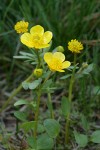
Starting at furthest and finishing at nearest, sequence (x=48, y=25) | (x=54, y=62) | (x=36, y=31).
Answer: (x=48, y=25), (x=36, y=31), (x=54, y=62)

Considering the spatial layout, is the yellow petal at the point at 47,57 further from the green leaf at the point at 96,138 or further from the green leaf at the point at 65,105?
the green leaf at the point at 96,138

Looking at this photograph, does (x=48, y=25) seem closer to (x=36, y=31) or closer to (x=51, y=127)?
(x=36, y=31)

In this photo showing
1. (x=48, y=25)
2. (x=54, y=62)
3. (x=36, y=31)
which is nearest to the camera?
(x=54, y=62)

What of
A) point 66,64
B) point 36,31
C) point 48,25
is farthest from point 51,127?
point 48,25

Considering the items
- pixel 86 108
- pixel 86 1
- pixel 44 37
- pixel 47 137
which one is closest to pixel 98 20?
pixel 86 1

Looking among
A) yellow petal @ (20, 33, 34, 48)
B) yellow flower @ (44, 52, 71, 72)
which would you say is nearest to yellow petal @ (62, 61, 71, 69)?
yellow flower @ (44, 52, 71, 72)

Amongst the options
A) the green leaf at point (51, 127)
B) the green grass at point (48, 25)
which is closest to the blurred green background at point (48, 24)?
the green grass at point (48, 25)

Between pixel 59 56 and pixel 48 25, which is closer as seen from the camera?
pixel 59 56
